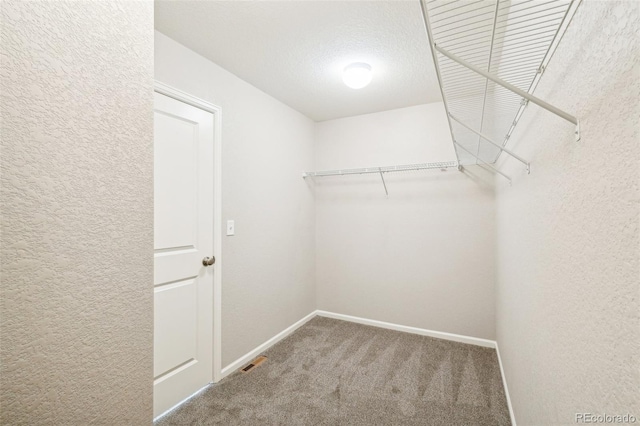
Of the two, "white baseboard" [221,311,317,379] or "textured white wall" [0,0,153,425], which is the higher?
"textured white wall" [0,0,153,425]

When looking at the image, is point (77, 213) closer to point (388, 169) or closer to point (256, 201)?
point (256, 201)

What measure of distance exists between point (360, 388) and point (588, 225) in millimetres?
1877

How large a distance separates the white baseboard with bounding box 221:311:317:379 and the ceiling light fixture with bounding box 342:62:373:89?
7.85 ft

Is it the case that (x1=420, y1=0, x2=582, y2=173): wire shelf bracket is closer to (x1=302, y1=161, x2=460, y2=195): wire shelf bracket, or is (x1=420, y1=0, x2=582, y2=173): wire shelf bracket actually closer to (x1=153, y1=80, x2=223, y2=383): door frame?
(x1=302, y1=161, x2=460, y2=195): wire shelf bracket

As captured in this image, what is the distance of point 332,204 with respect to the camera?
11.0ft

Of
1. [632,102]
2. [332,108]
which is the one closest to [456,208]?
[332,108]

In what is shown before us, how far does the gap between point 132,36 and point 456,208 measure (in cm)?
277

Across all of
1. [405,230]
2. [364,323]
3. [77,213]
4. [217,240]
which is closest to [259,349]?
[217,240]

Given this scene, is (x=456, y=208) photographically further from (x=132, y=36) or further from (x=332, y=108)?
(x=132, y=36)

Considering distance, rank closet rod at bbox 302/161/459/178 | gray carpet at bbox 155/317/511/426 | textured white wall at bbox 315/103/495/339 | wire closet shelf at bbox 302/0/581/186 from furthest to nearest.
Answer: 1. textured white wall at bbox 315/103/495/339
2. closet rod at bbox 302/161/459/178
3. gray carpet at bbox 155/317/511/426
4. wire closet shelf at bbox 302/0/581/186

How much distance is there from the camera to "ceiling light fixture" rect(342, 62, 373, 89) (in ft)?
6.79

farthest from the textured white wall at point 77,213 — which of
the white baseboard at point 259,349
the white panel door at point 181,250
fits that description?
the white baseboard at point 259,349

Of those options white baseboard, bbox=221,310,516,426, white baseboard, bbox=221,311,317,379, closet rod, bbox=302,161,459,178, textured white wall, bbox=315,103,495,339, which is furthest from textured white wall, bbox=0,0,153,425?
textured white wall, bbox=315,103,495,339

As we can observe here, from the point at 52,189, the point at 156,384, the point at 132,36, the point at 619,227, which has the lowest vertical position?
the point at 156,384
